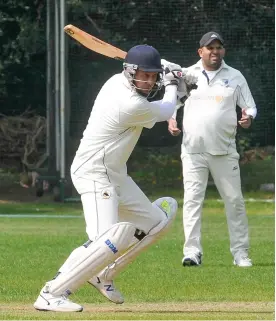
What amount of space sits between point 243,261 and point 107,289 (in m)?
2.57

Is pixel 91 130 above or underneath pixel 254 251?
above

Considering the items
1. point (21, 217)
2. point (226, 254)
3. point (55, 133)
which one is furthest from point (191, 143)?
point (55, 133)

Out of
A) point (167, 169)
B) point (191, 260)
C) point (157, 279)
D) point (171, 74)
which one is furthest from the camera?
point (167, 169)

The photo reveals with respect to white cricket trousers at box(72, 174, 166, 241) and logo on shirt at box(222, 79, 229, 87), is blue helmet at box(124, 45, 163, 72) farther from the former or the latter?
logo on shirt at box(222, 79, 229, 87)

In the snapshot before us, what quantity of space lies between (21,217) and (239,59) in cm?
505

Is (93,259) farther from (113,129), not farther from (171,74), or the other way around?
(171,74)

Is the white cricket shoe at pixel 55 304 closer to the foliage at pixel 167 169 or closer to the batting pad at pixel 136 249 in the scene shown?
the batting pad at pixel 136 249

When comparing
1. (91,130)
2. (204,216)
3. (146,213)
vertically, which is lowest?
(204,216)

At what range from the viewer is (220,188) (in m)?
9.82

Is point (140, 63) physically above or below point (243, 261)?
above

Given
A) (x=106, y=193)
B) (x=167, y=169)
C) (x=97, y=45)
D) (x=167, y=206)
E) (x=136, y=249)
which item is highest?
(x=97, y=45)

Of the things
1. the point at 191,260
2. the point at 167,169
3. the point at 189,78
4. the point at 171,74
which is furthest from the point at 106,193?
the point at 167,169

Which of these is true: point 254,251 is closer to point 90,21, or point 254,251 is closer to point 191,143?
point 191,143

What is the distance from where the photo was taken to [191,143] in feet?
32.1
